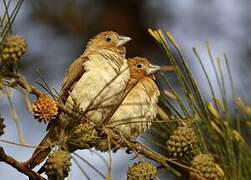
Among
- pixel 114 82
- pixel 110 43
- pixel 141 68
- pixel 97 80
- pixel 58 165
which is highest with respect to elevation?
pixel 110 43

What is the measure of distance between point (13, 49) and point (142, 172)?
587 mm

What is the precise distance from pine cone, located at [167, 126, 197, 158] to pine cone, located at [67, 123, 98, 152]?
0.23 meters

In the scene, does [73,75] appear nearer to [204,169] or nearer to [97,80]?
[97,80]

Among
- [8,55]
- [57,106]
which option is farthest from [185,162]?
[8,55]

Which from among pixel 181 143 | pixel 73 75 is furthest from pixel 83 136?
pixel 73 75

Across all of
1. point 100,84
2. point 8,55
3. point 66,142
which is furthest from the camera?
point 100,84

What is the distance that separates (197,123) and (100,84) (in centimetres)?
131

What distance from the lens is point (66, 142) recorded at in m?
2.04

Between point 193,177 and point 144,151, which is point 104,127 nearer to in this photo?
point 144,151

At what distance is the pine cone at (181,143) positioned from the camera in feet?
7.34

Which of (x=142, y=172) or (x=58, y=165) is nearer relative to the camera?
(x=58, y=165)

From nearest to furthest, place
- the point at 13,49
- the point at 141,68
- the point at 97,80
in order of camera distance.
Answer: the point at 13,49 < the point at 97,80 < the point at 141,68

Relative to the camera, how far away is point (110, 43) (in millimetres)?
4492

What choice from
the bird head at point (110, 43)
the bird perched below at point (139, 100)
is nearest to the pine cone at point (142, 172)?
the bird perched below at point (139, 100)
